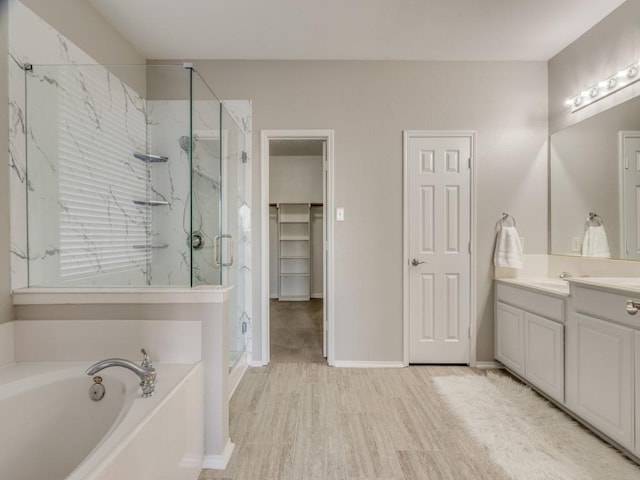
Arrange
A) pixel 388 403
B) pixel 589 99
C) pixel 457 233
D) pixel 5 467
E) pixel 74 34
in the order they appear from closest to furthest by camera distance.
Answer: pixel 5 467
pixel 74 34
pixel 388 403
pixel 589 99
pixel 457 233

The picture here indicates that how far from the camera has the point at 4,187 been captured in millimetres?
1598

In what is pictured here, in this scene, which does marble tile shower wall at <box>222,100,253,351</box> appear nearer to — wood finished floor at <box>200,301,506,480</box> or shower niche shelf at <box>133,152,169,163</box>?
wood finished floor at <box>200,301,506,480</box>

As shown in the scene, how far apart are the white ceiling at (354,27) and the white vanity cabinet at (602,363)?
1890 millimetres

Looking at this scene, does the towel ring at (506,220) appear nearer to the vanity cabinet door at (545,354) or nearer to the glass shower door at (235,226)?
the vanity cabinet door at (545,354)

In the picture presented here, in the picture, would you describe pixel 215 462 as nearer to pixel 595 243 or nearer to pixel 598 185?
pixel 595 243

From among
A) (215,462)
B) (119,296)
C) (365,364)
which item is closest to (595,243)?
(365,364)

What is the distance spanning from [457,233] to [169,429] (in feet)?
8.30

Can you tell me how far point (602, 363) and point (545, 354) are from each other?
1.53 feet

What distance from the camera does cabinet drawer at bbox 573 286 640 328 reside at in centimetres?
166

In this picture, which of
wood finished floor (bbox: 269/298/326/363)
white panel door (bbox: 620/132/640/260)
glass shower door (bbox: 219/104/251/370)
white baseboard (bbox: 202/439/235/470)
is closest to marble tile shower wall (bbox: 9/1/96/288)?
glass shower door (bbox: 219/104/251/370)

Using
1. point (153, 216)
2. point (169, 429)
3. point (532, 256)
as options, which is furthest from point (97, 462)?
point (532, 256)

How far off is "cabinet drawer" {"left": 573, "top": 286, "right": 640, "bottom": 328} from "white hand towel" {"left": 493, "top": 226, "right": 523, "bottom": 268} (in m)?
0.75

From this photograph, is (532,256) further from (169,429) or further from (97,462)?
(97,462)

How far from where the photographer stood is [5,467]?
48.4 inches
